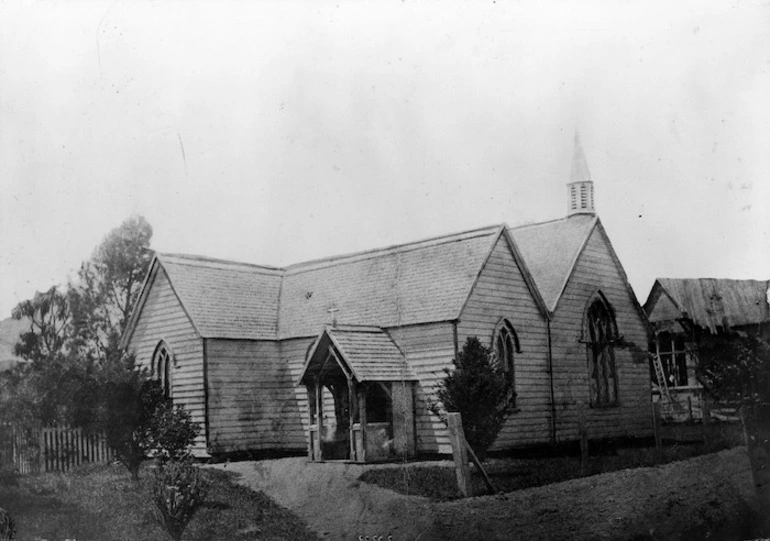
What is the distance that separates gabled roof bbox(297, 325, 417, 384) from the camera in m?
18.1

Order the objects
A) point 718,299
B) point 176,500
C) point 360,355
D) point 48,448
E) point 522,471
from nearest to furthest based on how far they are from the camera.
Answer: point 176,500 < point 48,448 < point 522,471 < point 718,299 < point 360,355

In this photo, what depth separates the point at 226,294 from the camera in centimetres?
2014

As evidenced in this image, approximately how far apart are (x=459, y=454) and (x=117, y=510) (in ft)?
19.2

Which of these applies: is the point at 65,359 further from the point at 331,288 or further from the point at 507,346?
the point at 507,346

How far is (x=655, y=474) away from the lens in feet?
52.2

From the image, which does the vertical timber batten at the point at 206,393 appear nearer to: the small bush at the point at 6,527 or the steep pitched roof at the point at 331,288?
the steep pitched roof at the point at 331,288

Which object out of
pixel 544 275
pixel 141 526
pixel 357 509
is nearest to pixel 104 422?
pixel 141 526

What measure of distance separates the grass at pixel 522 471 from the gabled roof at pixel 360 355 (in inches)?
85.0

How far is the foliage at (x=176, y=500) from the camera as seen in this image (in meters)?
13.5

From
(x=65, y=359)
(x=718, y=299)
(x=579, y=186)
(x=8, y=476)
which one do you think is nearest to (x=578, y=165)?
(x=579, y=186)

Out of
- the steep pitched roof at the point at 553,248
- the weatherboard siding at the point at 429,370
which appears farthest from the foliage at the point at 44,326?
the steep pitched roof at the point at 553,248

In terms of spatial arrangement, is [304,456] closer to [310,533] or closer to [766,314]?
[310,533]

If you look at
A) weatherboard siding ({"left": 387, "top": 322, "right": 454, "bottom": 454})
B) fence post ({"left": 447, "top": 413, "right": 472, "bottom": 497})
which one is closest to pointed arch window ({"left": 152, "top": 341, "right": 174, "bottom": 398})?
weatherboard siding ({"left": 387, "top": 322, "right": 454, "bottom": 454})

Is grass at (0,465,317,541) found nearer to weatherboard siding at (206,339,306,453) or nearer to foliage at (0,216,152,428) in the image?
foliage at (0,216,152,428)
